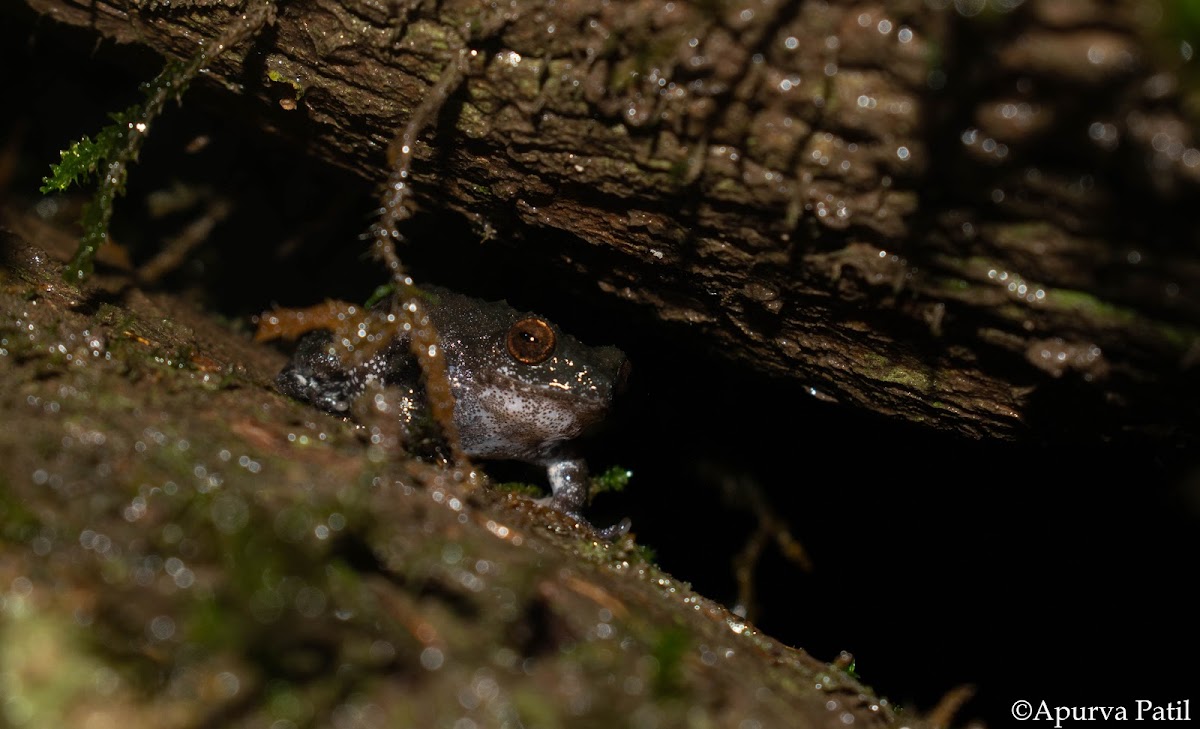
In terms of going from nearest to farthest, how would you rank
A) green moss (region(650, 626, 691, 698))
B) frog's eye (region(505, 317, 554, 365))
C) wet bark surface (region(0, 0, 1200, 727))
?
wet bark surface (region(0, 0, 1200, 727)) < green moss (region(650, 626, 691, 698)) < frog's eye (region(505, 317, 554, 365))

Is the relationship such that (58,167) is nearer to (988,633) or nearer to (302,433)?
(302,433)

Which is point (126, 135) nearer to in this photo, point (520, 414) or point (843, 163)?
point (520, 414)

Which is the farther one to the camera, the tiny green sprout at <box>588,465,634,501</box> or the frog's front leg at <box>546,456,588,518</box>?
the tiny green sprout at <box>588,465,634,501</box>

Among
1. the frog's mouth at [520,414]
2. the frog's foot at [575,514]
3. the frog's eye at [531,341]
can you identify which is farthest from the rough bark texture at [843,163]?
the frog's foot at [575,514]

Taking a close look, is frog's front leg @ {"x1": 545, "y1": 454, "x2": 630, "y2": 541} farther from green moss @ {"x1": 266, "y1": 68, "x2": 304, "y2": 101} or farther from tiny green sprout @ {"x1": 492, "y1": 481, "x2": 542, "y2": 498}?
green moss @ {"x1": 266, "y1": 68, "x2": 304, "y2": 101}

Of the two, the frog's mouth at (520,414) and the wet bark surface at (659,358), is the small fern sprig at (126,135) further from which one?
the frog's mouth at (520,414)

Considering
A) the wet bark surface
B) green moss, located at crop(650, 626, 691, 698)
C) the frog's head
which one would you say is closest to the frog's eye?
the frog's head

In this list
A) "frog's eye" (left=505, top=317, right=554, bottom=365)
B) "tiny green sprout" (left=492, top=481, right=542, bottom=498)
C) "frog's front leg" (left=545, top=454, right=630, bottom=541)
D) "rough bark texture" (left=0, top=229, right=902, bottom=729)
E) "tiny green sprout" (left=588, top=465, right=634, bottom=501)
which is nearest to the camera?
"rough bark texture" (left=0, top=229, right=902, bottom=729)

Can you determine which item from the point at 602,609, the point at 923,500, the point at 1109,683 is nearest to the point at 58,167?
the point at 602,609

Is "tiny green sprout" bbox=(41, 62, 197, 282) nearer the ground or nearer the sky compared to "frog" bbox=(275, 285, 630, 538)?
nearer the sky

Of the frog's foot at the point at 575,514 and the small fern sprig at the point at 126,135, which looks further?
the frog's foot at the point at 575,514
